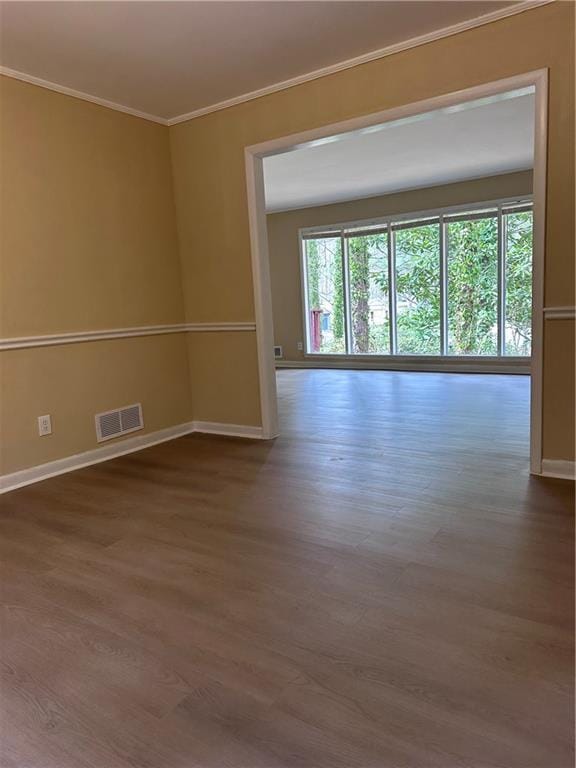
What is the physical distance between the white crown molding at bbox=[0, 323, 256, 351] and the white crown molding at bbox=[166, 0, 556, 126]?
5.03 ft

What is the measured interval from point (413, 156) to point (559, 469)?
12.6ft

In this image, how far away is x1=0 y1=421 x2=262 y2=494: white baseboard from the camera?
3.04 meters

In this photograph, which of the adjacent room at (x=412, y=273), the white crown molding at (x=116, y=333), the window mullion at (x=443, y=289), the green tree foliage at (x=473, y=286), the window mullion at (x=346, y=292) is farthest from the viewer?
the window mullion at (x=346, y=292)

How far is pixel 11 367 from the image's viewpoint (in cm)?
297

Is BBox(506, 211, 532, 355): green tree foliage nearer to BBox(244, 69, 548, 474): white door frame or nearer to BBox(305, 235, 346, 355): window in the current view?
BBox(305, 235, 346, 355): window

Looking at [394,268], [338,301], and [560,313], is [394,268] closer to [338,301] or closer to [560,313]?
[338,301]

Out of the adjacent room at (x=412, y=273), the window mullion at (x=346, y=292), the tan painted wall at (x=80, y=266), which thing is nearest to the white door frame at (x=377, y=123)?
the adjacent room at (x=412, y=273)

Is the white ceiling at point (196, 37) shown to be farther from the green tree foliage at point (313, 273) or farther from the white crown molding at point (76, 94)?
the green tree foliage at point (313, 273)

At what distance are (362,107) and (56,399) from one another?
262 cm

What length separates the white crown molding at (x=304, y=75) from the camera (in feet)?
8.38

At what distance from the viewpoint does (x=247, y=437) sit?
3893mm

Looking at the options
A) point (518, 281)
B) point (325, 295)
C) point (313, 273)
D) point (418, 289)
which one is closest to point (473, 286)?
point (518, 281)

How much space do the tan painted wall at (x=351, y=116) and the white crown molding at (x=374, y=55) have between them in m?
0.03

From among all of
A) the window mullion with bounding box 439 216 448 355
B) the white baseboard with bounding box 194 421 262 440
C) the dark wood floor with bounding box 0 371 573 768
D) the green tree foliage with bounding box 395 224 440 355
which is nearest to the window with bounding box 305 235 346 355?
the green tree foliage with bounding box 395 224 440 355
